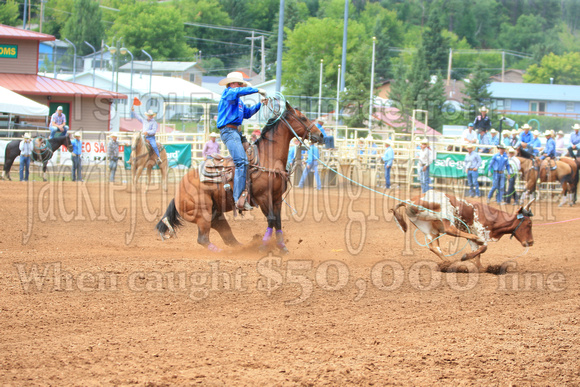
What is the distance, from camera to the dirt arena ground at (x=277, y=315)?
4.72m

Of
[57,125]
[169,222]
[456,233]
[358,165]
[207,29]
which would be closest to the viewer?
[456,233]

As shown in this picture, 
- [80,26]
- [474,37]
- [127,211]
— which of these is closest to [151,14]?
[80,26]

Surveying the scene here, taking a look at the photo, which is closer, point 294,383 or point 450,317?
point 294,383

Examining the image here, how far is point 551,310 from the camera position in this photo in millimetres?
6648

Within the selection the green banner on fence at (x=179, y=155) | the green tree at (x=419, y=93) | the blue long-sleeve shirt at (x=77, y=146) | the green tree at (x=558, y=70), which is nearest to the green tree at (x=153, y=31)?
the green tree at (x=419, y=93)

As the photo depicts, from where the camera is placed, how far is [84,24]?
82.2 meters

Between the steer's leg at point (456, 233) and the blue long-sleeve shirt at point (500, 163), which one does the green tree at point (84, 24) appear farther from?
the steer's leg at point (456, 233)

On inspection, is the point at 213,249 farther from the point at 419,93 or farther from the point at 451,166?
the point at 419,93

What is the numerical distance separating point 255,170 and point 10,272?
11.6ft

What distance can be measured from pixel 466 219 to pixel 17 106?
2099 cm

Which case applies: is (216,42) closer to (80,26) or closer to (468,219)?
(80,26)

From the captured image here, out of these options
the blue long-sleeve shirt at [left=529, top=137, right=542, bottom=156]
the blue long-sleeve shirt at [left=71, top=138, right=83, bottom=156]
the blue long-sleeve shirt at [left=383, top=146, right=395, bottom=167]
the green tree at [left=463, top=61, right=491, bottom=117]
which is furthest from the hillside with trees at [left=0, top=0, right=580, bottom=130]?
the blue long-sleeve shirt at [left=71, top=138, right=83, bottom=156]

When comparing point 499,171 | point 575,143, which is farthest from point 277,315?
point 575,143

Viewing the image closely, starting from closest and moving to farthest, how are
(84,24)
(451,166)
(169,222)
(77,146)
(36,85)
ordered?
(169,222)
(77,146)
(451,166)
(36,85)
(84,24)
